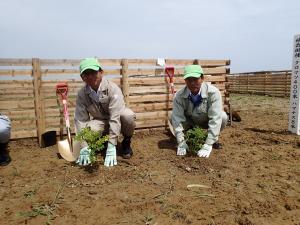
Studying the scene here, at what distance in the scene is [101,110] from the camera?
4.64 m

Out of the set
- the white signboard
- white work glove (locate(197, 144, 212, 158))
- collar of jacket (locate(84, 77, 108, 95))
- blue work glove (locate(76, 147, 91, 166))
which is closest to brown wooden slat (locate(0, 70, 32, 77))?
collar of jacket (locate(84, 77, 108, 95))

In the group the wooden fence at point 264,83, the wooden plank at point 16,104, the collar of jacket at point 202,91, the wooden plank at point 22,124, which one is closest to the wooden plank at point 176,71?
the collar of jacket at point 202,91

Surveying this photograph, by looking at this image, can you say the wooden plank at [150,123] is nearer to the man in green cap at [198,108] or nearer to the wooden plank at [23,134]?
the man in green cap at [198,108]

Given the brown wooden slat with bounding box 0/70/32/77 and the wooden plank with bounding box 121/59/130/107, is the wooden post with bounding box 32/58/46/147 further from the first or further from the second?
the wooden plank with bounding box 121/59/130/107

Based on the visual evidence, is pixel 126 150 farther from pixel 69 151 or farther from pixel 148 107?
pixel 148 107

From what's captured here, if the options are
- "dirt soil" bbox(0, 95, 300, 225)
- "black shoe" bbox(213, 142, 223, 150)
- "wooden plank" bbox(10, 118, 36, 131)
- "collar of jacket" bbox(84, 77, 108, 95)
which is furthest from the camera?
"wooden plank" bbox(10, 118, 36, 131)

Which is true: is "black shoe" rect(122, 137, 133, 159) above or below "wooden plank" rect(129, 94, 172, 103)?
below

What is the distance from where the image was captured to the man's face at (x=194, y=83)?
15.2 feet

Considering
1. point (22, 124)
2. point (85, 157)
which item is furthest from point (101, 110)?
point (22, 124)

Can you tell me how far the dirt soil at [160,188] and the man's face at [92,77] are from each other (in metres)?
1.09

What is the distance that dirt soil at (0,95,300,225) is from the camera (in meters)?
2.93

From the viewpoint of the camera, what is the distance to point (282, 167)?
423 cm

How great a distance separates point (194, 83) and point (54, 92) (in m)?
2.65

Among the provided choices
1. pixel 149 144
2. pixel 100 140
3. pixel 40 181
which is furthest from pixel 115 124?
pixel 149 144
